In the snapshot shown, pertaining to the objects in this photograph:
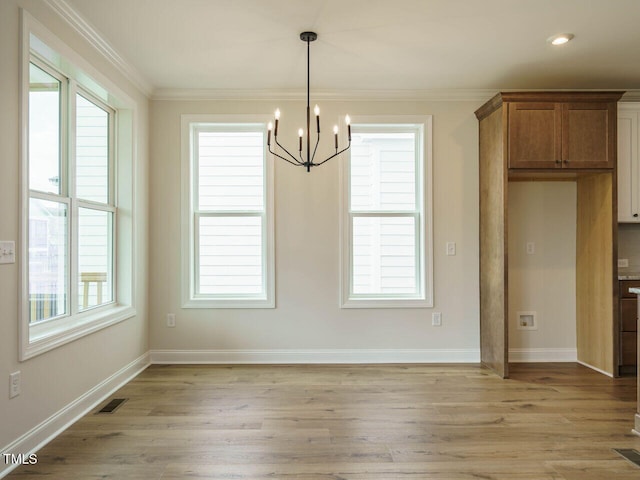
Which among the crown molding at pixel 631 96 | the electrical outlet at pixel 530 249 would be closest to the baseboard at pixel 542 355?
the electrical outlet at pixel 530 249

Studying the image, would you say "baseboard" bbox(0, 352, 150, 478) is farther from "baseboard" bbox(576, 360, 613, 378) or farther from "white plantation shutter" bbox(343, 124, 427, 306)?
"baseboard" bbox(576, 360, 613, 378)

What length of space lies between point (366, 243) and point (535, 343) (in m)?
1.92

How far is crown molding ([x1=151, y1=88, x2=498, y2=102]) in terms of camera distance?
4109 millimetres

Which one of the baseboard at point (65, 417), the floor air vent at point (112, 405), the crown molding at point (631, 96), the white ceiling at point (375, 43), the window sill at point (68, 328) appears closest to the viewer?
the baseboard at point (65, 417)

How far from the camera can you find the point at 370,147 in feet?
13.9

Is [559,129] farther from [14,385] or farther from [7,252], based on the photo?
[14,385]

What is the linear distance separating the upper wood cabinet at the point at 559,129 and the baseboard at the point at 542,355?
178cm

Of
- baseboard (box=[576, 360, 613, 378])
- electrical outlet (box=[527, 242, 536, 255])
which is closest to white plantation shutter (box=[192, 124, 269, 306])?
electrical outlet (box=[527, 242, 536, 255])

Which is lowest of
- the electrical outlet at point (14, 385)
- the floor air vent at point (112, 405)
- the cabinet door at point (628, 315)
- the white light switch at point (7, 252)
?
the floor air vent at point (112, 405)

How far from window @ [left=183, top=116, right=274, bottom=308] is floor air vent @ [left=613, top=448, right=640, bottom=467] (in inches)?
116

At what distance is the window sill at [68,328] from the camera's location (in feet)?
7.92

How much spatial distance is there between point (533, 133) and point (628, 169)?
100 centimetres

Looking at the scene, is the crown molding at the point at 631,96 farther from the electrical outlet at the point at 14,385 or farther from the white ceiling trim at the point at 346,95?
the electrical outlet at the point at 14,385

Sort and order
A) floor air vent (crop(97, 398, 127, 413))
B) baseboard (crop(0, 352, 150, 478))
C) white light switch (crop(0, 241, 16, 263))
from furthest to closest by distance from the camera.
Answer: floor air vent (crop(97, 398, 127, 413)), baseboard (crop(0, 352, 150, 478)), white light switch (crop(0, 241, 16, 263))
